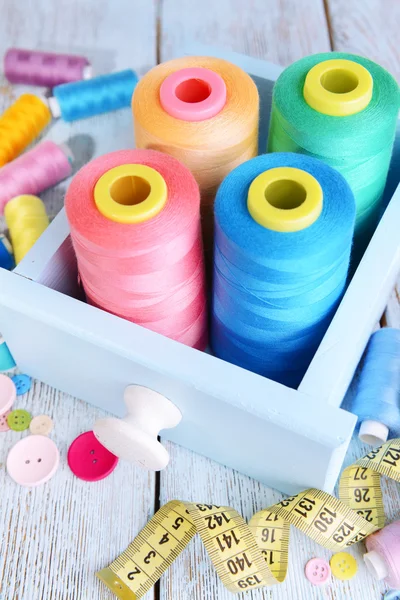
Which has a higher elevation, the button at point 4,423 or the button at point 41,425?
the button at point 41,425

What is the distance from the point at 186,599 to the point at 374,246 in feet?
1.41

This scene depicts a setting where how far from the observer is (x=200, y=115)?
2.46 feet

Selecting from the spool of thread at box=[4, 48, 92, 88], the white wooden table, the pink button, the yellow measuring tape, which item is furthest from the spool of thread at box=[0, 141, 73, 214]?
the pink button

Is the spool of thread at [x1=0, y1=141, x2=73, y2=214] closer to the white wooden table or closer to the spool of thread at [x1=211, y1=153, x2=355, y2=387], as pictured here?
the white wooden table

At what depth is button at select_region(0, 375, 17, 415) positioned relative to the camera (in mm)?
905

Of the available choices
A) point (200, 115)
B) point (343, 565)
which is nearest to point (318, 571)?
point (343, 565)

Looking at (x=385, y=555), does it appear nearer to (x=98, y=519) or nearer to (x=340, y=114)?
(x=98, y=519)

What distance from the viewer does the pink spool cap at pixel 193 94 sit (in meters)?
0.75

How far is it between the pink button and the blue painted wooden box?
0.27ft

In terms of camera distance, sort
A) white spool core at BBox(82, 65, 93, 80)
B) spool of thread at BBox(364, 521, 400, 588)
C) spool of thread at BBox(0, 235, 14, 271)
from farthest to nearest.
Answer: white spool core at BBox(82, 65, 93, 80) < spool of thread at BBox(0, 235, 14, 271) < spool of thread at BBox(364, 521, 400, 588)

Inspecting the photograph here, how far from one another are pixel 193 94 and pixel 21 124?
0.42 m

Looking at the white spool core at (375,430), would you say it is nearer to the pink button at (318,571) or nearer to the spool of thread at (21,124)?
the pink button at (318,571)

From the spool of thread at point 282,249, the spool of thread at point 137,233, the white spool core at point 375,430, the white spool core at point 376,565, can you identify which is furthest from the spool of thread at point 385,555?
the spool of thread at point 137,233

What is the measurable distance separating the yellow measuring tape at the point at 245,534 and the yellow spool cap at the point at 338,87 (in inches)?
15.2
